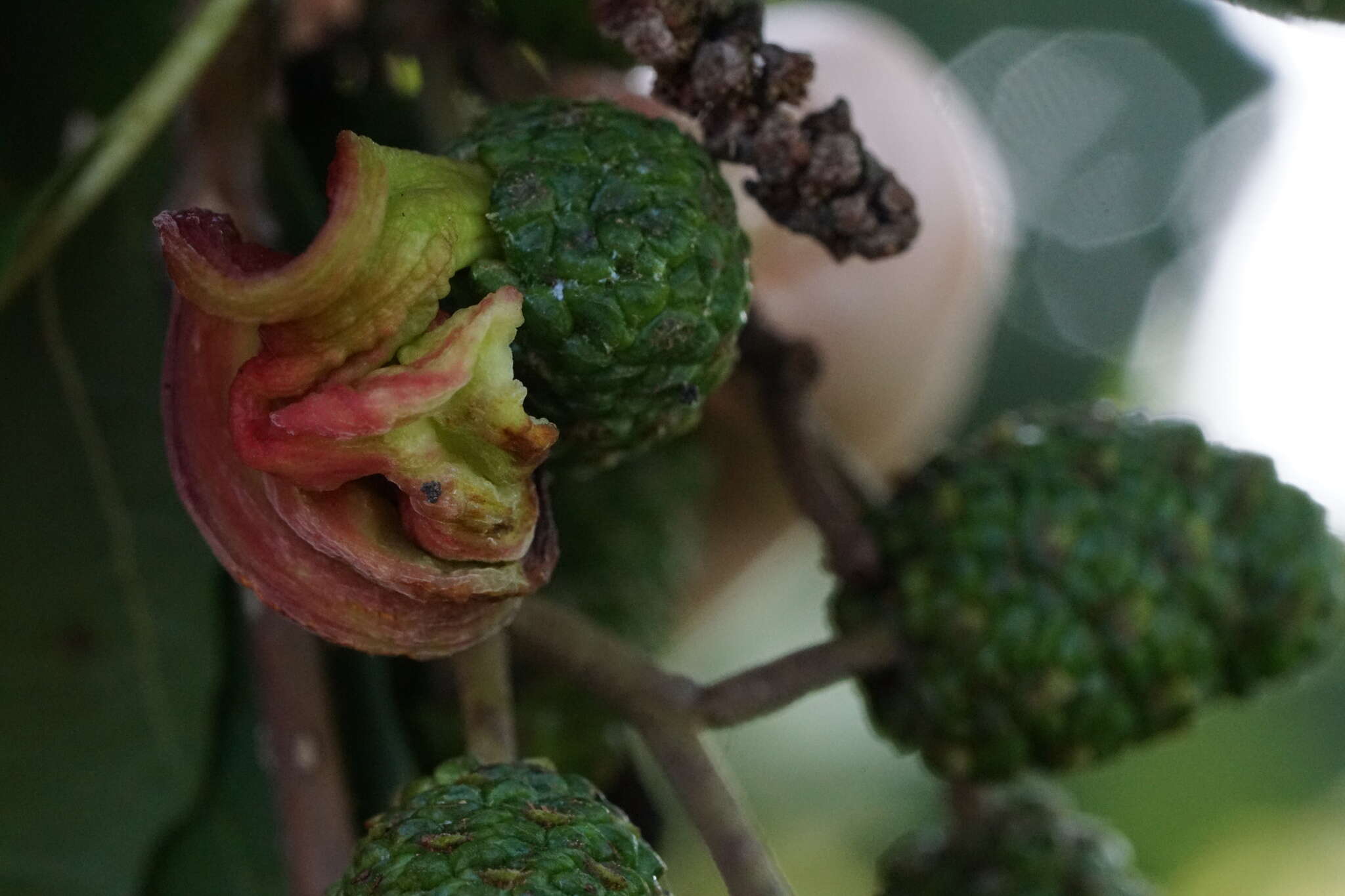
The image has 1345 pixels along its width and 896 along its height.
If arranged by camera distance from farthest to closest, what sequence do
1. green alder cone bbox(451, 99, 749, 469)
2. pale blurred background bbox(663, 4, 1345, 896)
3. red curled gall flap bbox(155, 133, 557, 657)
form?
pale blurred background bbox(663, 4, 1345, 896) → green alder cone bbox(451, 99, 749, 469) → red curled gall flap bbox(155, 133, 557, 657)

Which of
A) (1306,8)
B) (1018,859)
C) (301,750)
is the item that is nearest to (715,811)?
(301,750)

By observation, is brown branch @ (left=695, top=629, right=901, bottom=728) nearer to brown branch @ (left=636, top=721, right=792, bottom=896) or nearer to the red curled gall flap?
brown branch @ (left=636, top=721, right=792, bottom=896)

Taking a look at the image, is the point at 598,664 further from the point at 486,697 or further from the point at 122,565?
the point at 122,565

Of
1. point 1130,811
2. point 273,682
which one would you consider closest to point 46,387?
point 273,682

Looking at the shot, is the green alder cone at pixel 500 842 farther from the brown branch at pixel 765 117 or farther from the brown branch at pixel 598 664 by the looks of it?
the brown branch at pixel 765 117

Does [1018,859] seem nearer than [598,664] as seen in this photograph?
No

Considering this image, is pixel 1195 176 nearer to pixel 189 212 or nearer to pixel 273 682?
pixel 273 682

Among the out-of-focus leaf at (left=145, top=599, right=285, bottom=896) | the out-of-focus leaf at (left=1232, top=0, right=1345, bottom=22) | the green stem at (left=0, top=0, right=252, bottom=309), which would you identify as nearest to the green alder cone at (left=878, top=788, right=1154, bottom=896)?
the out-of-focus leaf at (left=145, top=599, right=285, bottom=896)
